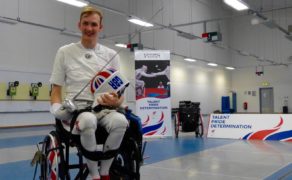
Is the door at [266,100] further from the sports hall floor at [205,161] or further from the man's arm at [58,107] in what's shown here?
the man's arm at [58,107]

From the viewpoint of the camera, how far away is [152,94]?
796 centimetres

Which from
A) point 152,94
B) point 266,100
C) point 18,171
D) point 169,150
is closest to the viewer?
point 18,171

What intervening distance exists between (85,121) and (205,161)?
127 inches

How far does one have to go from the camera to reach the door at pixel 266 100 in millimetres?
21500

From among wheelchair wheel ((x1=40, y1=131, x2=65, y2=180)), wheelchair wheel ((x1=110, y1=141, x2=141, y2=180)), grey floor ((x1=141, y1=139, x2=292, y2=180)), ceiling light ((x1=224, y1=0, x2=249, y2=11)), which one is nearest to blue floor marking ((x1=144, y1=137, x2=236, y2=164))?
grey floor ((x1=141, y1=139, x2=292, y2=180))

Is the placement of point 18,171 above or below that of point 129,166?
below

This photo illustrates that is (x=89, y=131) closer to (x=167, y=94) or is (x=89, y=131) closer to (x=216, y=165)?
(x=216, y=165)

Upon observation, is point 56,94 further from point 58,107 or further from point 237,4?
point 237,4

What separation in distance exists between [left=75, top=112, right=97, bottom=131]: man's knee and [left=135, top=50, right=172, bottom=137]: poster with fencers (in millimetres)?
6004

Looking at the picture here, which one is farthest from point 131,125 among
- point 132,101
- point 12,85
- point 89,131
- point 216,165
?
point 132,101

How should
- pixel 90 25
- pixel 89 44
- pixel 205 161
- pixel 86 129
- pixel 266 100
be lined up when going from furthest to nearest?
pixel 266 100 < pixel 205 161 < pixel 89 44 < pixel 90 25 < pixel 86 129

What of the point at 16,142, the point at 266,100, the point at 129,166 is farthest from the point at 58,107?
the point at 266,100

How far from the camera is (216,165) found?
440 centimetres

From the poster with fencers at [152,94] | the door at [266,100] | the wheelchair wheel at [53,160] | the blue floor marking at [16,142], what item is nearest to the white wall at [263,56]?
the door at [266,100]
